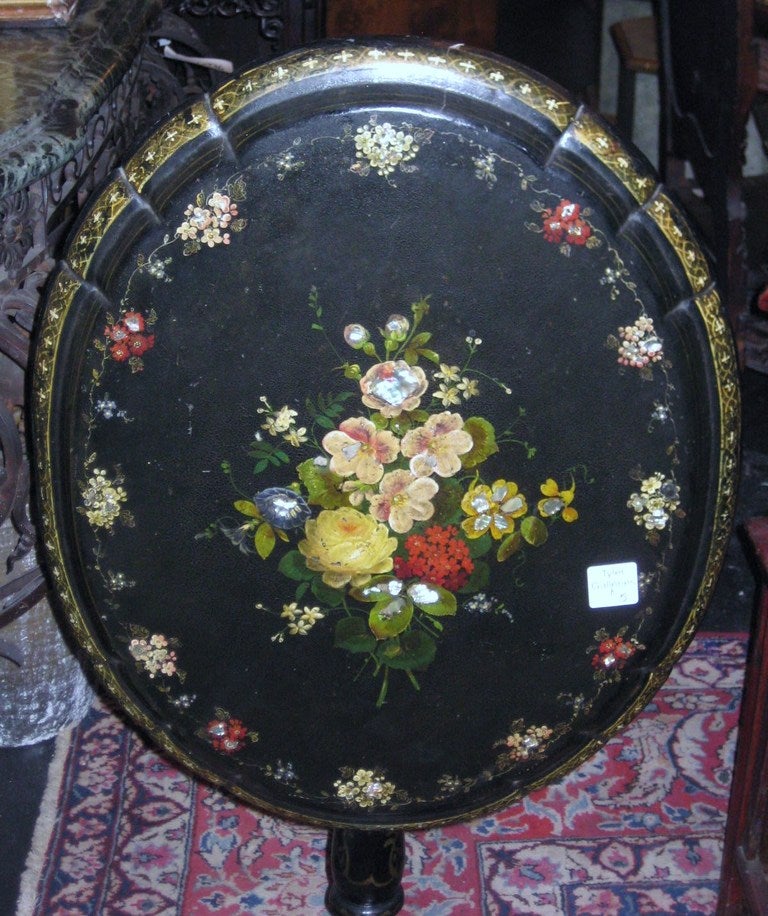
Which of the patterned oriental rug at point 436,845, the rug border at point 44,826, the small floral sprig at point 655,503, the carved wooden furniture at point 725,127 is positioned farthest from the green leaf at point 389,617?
the carved wooden furniture at point 725,127

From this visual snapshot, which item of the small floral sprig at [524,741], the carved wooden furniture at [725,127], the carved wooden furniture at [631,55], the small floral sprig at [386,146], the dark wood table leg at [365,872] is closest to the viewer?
the small floral sprig at [386,146]

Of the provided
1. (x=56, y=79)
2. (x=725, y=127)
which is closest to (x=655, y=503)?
(x=56, y=79)

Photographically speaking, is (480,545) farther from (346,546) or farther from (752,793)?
(752,793)

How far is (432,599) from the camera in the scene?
44.1 inches

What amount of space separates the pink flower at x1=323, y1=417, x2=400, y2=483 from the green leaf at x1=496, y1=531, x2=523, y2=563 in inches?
4.9

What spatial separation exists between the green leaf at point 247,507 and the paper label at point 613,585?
0.29 meters

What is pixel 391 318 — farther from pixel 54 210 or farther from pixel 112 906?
pixel 112 906

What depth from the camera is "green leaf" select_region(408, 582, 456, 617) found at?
43.9 inches

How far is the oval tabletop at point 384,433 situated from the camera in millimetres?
985

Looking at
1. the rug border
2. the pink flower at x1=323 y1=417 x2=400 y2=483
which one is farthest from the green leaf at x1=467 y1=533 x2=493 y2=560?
the rug border

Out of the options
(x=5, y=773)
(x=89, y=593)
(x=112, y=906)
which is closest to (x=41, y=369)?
(x=89, y=593)

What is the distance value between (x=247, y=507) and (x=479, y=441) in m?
0.20

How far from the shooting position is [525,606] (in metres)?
1.13

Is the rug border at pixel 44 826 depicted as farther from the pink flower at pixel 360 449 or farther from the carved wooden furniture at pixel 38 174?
the pink flower at pixel 360 449
